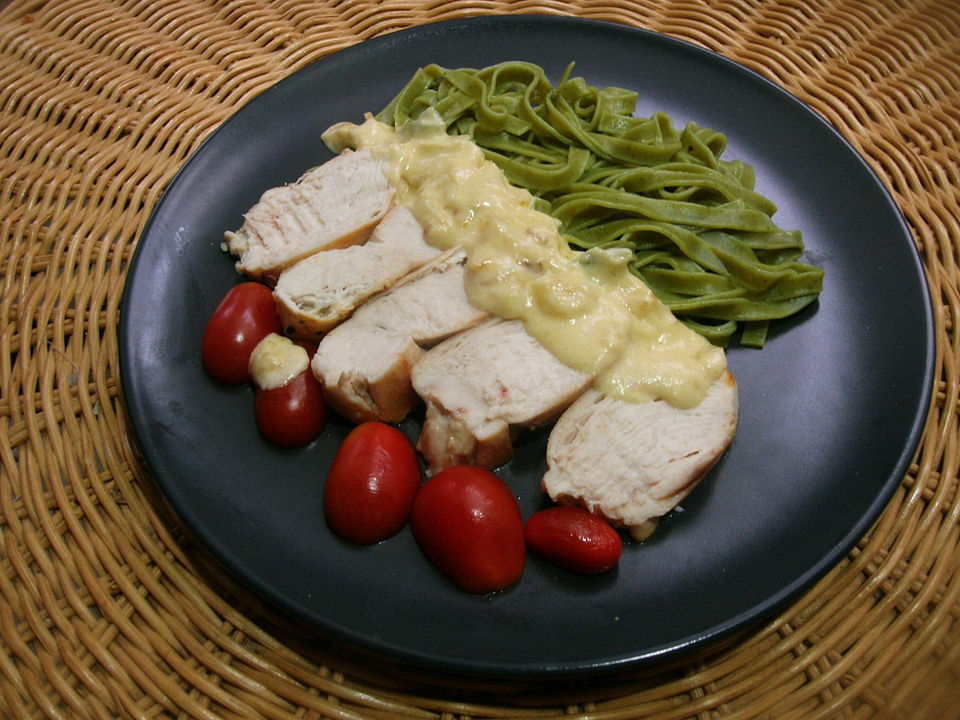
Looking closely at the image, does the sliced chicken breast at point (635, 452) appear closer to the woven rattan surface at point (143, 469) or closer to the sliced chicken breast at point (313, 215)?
the woven rattan surface at point (143, 469)

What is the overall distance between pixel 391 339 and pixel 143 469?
101cm

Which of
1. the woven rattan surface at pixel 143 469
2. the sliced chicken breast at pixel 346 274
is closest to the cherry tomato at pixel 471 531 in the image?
the woven rattan surface at pixel 143 469

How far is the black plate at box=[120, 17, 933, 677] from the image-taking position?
2.25m

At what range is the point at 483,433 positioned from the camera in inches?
99.0

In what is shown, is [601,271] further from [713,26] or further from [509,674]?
[713,26]

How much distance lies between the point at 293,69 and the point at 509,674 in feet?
10.3

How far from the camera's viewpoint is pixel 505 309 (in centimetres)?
276

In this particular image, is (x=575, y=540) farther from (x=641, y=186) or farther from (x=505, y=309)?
(x=641, y=186)

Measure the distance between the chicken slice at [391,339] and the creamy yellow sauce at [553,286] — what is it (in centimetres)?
9

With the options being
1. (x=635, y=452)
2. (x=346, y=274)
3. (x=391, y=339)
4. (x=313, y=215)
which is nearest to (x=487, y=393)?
(x=391, y=339)

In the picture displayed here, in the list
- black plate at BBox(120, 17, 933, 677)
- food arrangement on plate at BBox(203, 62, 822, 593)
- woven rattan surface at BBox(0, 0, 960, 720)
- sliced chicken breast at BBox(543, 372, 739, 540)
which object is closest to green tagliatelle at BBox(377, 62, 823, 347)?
food arrangement on plate at BBox(203, 62, 822, 593)

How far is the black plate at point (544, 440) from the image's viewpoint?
2.25 m

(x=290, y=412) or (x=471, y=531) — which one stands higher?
(x=471, y=531)

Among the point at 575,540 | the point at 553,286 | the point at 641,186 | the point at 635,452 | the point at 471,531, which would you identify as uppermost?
the point at 641,186
